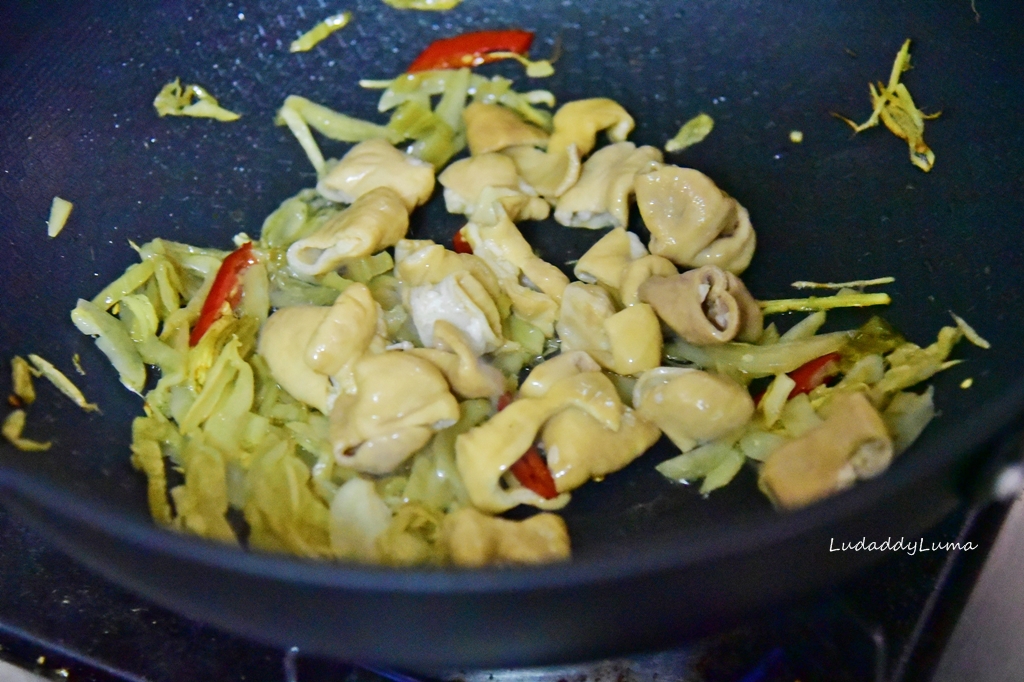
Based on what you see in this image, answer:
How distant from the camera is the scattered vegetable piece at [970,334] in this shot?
1.67 meters

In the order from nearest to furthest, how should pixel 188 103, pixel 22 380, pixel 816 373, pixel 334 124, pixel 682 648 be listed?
pixel 682 648 < pixel 22 380 < pixel 816 373 < pixel 188 103 < pixel 334 124

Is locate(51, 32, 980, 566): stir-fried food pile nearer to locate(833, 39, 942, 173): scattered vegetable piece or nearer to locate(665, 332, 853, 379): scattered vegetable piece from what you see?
locate(665, 332, 853, 379): scattered vegetable piece

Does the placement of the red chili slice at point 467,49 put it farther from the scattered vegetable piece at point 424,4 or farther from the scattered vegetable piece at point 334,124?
the scattered vegetable piece at point 334,124

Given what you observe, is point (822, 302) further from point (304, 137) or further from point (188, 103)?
point (188, 103)

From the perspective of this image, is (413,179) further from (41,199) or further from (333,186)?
(41,199)

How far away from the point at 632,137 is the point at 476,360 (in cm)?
84

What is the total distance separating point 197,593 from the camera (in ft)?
3.78

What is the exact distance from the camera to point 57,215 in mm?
1935

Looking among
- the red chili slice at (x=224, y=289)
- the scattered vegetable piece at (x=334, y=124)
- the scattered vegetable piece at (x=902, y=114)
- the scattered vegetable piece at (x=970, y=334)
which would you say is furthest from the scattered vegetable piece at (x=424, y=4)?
A: the scattered vegetable piece at (x=970, y=334)

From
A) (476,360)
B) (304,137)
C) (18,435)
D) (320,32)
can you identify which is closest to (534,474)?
(476,360)

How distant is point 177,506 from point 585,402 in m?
0.83

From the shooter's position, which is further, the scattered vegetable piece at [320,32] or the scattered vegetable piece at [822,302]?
the scattered vegetable piece at [320,32]

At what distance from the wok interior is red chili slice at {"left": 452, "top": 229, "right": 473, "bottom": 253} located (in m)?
0.06

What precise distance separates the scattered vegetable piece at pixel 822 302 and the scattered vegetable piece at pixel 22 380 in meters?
1.56
